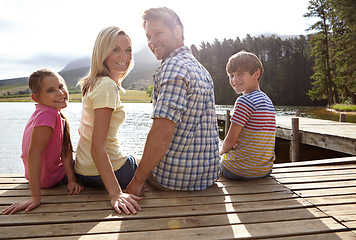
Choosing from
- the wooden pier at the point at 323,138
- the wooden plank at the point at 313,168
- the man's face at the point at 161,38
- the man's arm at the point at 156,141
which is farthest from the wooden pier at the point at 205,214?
the wooden pier at the point at 323,138

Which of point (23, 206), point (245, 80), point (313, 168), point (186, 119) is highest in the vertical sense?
point (245, 80)

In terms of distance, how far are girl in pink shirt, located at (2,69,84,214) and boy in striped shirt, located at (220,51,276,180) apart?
1.60 metres

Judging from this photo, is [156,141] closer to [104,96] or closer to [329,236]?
[104,96]

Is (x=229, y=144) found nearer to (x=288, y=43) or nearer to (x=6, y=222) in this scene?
(x=6, y=222)

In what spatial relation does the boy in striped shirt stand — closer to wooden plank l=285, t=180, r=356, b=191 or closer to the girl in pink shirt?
wooden plank l=285, t=180, r=356, b=191

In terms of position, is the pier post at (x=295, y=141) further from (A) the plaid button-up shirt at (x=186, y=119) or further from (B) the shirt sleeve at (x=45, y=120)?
(B) the shirt sleeve at (x=45, y=120)

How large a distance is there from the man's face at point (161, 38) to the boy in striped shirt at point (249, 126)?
80 centimetres

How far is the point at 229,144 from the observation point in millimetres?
2793

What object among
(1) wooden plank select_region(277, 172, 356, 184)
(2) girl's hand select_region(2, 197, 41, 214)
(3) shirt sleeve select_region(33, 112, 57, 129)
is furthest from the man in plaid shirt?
(1) wooden plank select_region(277, 172, 356, 184)

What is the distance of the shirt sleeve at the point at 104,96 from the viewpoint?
82.7 inches

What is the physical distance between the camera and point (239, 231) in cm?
178

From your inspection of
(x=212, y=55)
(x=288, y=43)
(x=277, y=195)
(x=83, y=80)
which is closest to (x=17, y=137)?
(x=83, y=80)

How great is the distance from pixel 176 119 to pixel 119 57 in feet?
2.86

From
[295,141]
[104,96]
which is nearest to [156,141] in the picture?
[104,96]
